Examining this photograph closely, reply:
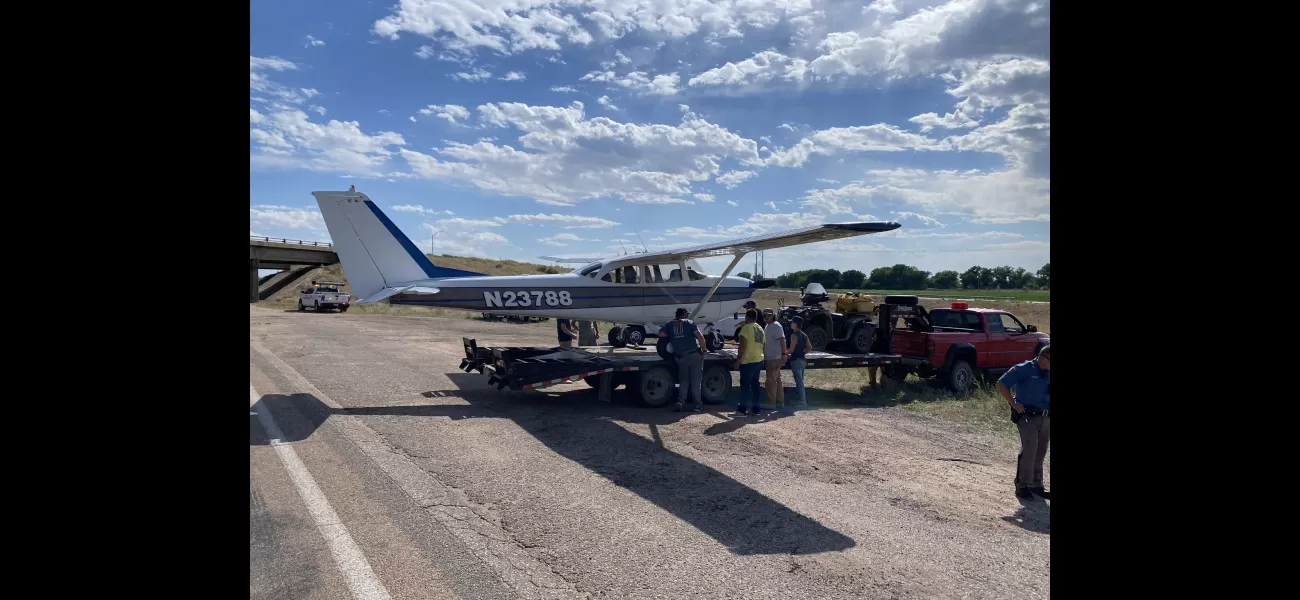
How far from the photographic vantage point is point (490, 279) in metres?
13.2

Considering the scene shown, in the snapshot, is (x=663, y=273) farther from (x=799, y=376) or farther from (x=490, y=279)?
(x=799, y=376)

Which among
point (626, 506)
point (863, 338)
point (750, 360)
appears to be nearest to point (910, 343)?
point (863, 338)

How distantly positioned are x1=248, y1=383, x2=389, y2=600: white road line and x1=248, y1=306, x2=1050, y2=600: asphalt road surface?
0.02 meters

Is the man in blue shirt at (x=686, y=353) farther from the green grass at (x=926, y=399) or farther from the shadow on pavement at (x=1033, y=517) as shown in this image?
the shadow on pavement at (x=1033, y=517)

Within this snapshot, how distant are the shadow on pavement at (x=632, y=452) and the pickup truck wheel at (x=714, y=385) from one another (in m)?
0.74

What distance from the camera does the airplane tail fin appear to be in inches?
500

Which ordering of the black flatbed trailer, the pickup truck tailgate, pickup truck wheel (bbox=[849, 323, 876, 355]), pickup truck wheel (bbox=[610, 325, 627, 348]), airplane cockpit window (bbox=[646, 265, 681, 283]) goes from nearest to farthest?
the black flatbed trailer
the pickup truck tailgate
pickup truck wheel (bbox=[849, 323, 876, 355])
airplane cockpit window (bbox=[646, 265, 681, 283])
pickup truck wheel (bbox=[610, 325, 627, 348])

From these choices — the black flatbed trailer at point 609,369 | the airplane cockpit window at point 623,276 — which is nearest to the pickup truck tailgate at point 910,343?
the black flatbed trailer at point 609,369

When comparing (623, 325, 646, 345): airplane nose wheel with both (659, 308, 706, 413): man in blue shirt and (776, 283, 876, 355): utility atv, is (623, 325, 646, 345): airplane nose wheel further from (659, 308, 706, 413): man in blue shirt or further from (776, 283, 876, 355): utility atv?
(659, 308, 706, 413): man in blue shirt

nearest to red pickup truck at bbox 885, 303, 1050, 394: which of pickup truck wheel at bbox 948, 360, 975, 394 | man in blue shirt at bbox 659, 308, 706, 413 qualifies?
pickup truck wheel at bbox 948, 360, 975, 394
